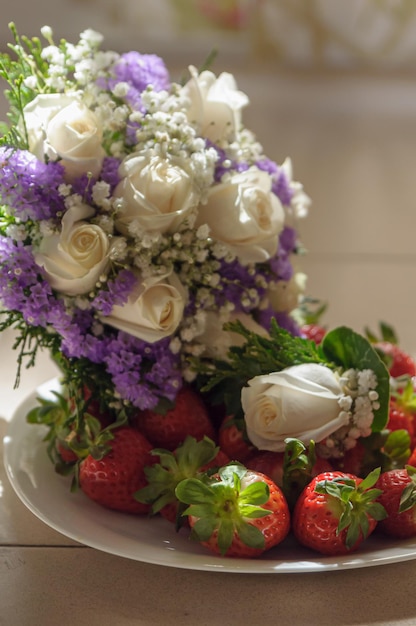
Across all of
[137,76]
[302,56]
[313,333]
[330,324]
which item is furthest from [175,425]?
[302,56]

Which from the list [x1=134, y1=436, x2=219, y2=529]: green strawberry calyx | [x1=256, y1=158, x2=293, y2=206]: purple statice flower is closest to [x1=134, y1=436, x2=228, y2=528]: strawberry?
[x1=134, y1=436, x2=219, y2=529]: green strawberry calyx

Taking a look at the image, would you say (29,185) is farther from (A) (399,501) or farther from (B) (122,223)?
(A) (399,501)

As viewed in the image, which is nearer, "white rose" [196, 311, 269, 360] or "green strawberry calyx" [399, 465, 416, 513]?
"green strawberry calyx" [399, 465, 416, 513]

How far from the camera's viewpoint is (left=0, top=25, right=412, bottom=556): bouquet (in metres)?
0.85

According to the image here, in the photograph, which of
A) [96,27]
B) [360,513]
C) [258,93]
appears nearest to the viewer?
[360,513]

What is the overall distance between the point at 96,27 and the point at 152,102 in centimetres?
256

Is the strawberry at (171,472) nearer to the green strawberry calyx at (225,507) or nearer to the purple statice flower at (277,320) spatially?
the green strawberry calyx at (225,507)

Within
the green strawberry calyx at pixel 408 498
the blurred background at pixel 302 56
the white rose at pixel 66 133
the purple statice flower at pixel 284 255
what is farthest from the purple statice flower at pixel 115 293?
the blurred background at pixel 302 56

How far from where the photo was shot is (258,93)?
3.10m

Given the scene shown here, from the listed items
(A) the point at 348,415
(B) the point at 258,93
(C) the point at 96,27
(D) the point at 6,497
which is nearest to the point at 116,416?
(D) the point at 6,497

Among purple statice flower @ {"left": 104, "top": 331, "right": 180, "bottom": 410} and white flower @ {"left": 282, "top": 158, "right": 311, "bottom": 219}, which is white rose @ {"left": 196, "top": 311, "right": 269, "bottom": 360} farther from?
white flower @ {"left": 282, "top": 158, "right": 311, "bottom": 219}

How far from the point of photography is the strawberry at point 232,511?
0.75m

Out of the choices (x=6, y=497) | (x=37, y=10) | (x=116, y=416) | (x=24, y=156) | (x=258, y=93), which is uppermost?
(x=37, y=10)

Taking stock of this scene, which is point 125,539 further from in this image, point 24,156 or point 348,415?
point 24,156
